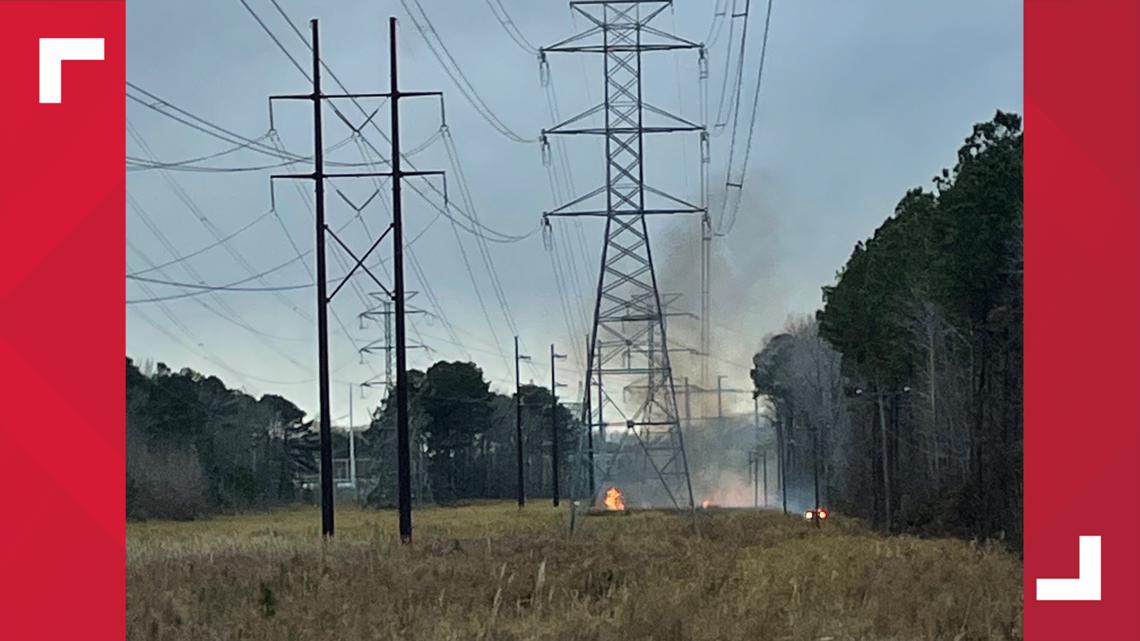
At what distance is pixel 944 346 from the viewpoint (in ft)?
181

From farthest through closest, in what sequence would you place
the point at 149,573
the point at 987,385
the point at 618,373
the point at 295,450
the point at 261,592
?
1. the point at 295,450
2. the point at 987,385
3. the point at 618,373
4. the point at 149,573
5. the point at 261,592

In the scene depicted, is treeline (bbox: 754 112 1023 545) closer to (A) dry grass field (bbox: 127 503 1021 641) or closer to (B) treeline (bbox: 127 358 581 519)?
(A) dry grass field (bbox: 127 503 1021 641)

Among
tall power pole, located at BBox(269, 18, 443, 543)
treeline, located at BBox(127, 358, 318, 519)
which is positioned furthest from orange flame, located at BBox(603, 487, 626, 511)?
tall power pole, located at BBox(269, 18, 443, 543)

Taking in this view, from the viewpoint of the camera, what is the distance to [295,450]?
105 metres

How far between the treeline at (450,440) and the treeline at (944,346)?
1904 centimetres

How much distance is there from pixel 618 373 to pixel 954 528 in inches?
460

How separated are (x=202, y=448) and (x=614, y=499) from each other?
66.9 feet
